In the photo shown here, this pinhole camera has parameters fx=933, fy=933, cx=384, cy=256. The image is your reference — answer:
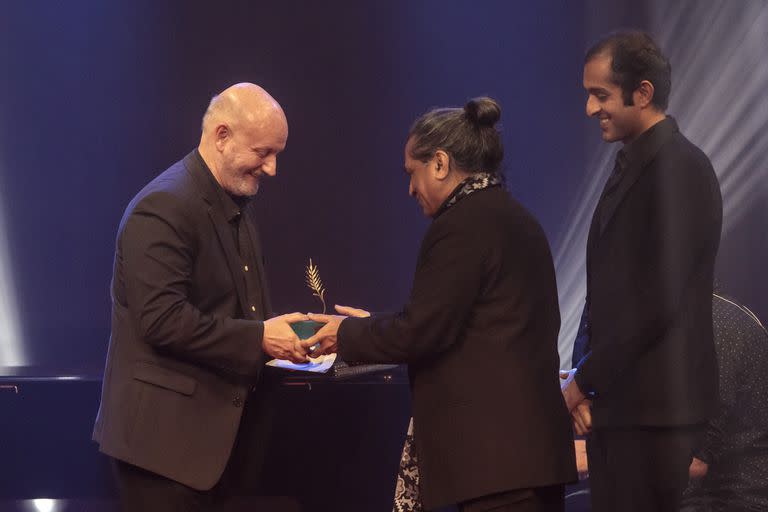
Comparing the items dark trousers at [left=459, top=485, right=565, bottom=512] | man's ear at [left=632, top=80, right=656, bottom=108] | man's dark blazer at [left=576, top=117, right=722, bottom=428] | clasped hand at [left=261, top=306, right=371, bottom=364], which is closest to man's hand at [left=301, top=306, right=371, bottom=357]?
clasped hand at [left=261, top=306, right=371, bottom=364]

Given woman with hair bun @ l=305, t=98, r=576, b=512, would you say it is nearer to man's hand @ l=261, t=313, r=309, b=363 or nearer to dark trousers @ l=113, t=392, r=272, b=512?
man's hand @ l=261, t=313, r=309, b=363

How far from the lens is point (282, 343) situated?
266cm

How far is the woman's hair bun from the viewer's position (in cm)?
229

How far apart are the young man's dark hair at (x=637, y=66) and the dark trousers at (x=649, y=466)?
0.87m

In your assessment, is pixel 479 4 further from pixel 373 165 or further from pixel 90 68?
pixel 90 68

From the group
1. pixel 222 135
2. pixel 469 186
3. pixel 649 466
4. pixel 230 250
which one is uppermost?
pixel 469 186

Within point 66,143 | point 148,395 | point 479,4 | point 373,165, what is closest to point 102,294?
point 66,143

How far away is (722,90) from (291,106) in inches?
70.0

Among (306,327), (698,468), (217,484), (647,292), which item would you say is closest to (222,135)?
(306,327)

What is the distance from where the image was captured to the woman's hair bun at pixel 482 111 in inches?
90.2

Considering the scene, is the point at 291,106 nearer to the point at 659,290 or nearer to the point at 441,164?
the point at 441,164

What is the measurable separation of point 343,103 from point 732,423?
213 centimetres

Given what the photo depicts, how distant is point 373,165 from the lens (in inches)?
161

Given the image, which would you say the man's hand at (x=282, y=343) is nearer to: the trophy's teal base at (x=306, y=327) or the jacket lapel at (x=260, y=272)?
the trophy's teal base at (x=306, y=327)
